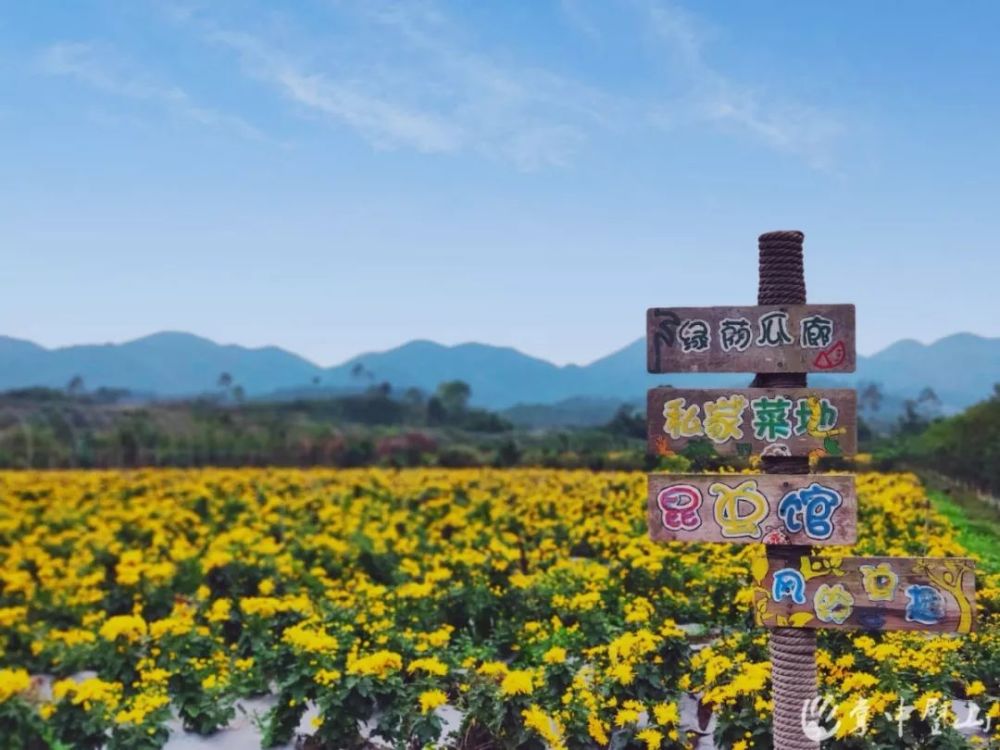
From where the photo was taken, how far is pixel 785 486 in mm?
5410

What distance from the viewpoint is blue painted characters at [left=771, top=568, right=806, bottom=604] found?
5.50 meters

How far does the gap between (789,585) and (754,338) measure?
1480mm

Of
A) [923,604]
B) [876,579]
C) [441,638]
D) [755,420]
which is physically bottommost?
[441,638]

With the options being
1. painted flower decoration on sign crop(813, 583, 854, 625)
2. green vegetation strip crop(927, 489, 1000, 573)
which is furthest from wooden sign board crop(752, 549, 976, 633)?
green vegetation strip crop(927, 489, 1000, 573)

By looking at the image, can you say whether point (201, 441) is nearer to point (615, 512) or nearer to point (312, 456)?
point (312, 456)

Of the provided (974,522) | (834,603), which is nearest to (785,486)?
(834,603)

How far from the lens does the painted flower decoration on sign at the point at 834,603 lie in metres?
5.48

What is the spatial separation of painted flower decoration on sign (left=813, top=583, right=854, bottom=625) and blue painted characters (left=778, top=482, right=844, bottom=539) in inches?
13.6

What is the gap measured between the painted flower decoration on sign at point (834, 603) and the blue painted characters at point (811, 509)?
0.35 m

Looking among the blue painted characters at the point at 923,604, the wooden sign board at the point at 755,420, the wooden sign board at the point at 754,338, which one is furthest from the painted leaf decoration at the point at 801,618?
the wooden sign board at the point at 754,338

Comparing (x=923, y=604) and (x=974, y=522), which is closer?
(x=923, y=604)

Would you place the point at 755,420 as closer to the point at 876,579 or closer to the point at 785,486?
A: the point at 785,486

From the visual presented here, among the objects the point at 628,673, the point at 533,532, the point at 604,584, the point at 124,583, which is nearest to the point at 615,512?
the point at 533,532

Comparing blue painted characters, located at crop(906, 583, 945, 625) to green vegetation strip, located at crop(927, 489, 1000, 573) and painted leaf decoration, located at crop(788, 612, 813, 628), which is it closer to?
painted leaf decoration, located at crop(788, 612, 813, 628)
